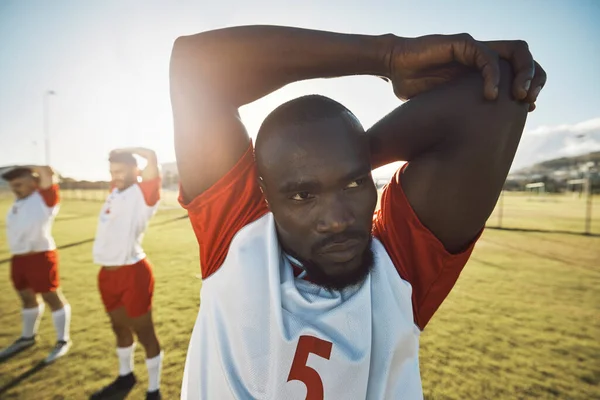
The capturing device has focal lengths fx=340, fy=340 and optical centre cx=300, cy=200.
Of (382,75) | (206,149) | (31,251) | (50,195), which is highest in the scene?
(382,75)

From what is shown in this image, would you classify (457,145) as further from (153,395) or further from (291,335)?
(153,395)

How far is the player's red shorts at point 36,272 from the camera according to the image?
4816 millimetres

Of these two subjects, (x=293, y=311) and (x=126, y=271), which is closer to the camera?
(x=293, y=311)

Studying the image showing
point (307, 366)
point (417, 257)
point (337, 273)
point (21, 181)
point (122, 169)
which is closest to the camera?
point (307, 366)

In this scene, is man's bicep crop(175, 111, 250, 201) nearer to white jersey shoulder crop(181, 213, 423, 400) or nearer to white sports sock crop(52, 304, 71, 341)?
white jersey shoulder crop(181, 213, 423, 400)

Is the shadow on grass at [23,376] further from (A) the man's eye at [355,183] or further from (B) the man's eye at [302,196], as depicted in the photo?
(A) the man's eye at [355,183]

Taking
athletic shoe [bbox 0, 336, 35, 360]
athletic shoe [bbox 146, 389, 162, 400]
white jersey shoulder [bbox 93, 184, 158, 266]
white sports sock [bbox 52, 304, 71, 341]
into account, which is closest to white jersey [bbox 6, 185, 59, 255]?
white sports sock [bbox 52, 304, 71, 341]

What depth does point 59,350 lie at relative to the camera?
4.57m

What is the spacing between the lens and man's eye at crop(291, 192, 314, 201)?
1.17 metres

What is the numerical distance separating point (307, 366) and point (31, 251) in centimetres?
547

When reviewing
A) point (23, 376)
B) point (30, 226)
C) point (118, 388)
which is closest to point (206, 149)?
point (118, 388)

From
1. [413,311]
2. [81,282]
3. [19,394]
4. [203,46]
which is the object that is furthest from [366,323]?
[81,282]

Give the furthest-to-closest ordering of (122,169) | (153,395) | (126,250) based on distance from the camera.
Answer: (122,169) < (126,250) < (153,395)

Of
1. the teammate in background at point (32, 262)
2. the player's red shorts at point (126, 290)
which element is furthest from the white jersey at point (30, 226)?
the player's red shorts at point (126, 290)
